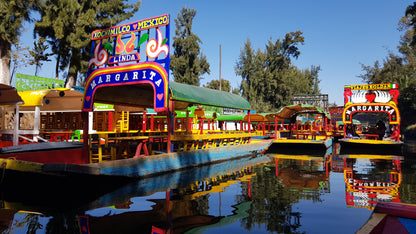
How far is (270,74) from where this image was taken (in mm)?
55031

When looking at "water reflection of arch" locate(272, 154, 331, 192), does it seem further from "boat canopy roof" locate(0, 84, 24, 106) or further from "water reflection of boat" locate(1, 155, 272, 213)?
"boat canopy roof" locate(0, 84, 24, 106)

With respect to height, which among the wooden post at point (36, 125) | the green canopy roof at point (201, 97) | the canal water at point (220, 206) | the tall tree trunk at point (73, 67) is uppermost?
the tall tree trunk at point (73, 67)

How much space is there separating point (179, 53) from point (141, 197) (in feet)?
149

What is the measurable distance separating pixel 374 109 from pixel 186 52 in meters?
32.9

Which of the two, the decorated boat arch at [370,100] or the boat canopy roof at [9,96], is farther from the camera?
the decorated boat arch at [370,100]

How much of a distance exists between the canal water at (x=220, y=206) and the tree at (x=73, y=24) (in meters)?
20.8

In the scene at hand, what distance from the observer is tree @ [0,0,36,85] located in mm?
24097

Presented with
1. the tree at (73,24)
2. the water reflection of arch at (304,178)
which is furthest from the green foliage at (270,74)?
the water reflection of arch at (304,178)

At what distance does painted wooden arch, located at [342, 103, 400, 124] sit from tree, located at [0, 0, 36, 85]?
28748mm

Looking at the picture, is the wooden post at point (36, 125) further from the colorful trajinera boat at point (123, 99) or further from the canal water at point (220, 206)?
the canal water at point (220, 206)

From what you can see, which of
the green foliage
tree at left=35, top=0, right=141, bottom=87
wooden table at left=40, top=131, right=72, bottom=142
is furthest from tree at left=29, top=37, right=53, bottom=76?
the green foliage

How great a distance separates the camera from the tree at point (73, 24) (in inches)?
1013

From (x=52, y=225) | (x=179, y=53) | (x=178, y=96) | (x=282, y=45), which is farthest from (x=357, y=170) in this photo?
(x=282, y=45)

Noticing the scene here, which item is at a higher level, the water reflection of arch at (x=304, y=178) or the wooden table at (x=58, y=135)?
the wooden table at (x=58, y=135)
